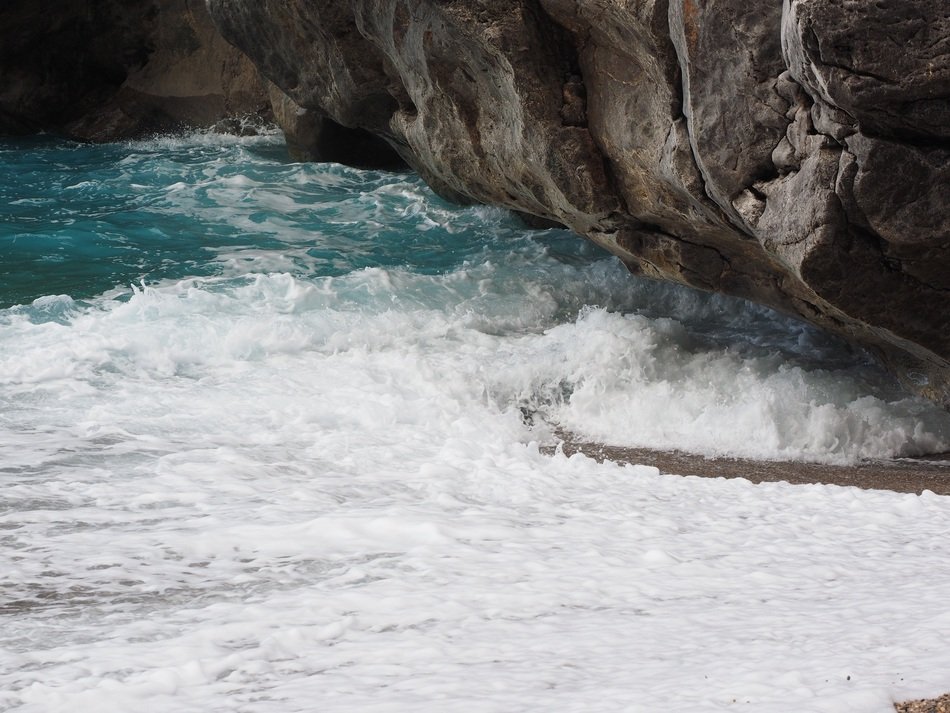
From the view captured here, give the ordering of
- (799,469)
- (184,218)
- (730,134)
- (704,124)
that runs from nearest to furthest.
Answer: (730,134) < (704,124) < (799,469) < (184,218)

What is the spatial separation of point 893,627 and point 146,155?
49.4ft

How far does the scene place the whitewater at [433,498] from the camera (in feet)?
9.20

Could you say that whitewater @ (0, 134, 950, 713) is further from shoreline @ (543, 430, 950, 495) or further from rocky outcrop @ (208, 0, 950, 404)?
rocky outcrop @ (208, 0, 950, 404)

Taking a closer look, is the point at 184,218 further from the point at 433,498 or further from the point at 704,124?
the point at 433,498

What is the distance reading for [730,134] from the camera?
545 cm

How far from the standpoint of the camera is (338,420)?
611cm

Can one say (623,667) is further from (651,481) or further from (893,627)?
(651,481)

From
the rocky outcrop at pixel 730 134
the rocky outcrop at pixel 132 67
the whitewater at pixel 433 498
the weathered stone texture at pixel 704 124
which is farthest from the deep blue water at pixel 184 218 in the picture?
the rocky outcrop at pixel 730 134

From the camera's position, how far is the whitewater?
110 inches

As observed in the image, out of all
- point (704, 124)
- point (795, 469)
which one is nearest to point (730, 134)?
point (704, 124)

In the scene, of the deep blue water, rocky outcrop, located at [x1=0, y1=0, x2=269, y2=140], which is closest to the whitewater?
the deep blue water

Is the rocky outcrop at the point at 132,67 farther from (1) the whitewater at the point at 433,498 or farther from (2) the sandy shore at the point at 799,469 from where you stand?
(2) the sandy shore at the point at 799,469

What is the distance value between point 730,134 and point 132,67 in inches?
562

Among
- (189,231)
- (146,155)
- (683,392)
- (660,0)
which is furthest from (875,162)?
(146,155)
